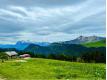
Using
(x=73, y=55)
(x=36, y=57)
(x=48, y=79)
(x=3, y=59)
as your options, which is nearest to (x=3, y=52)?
(x=3, y=59)

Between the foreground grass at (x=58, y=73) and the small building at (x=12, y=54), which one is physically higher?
the small building at (x=12, y=54)

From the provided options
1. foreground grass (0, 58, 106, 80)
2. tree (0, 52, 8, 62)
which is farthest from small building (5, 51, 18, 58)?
foreground grass (0, 58, 106, 80)

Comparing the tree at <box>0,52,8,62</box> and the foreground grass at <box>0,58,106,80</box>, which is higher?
the tree at <box>0,52,8,62</box>

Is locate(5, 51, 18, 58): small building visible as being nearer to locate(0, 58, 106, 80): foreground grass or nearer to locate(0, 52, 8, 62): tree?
locate(0, 52, 8, 62): tree

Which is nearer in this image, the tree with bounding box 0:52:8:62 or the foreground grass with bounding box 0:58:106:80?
the foreground grass with bounding box 0:58:106:80

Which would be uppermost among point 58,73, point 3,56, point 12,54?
point 12,54

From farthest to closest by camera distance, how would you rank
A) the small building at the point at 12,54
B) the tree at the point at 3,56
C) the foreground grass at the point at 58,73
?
the small building at the point at 12,54, the tree at the point at 3,56, the foreground grass at the point at 58,73

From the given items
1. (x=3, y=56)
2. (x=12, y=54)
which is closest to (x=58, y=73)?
(x=12, y=54)

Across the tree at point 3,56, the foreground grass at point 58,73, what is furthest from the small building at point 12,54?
the foreground grass at point 58,73

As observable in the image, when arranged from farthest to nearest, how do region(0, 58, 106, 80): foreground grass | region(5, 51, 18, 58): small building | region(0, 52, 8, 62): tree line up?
1. region(5, 51, 18, 58): small building
2. region(0, 52, 8, 62): tree
3. region(0, 58, 106, 80): foreground grass

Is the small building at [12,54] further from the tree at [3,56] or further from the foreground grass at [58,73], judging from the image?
the foreground grass at [58,73]

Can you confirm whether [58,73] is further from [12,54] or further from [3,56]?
[3,56]

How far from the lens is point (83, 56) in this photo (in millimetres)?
13625

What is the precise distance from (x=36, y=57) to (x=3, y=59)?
82.1 inches
